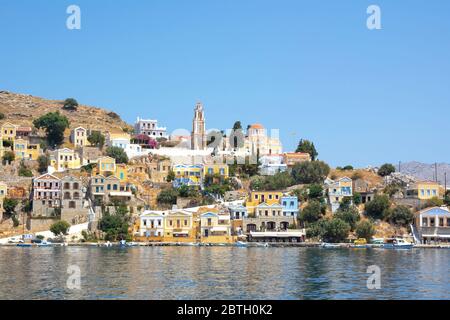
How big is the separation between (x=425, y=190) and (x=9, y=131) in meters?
48.8

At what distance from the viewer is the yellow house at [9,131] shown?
9190 cm

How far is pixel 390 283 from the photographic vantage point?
41188 millimetres

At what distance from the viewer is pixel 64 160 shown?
88.4m

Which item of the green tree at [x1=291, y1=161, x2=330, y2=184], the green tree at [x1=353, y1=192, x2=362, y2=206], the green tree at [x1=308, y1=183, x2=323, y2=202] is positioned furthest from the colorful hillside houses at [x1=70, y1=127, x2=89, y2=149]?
the green tree at [x1=353, y1=192, x2=362, y2=206]

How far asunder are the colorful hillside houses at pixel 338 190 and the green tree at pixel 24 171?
32676mm

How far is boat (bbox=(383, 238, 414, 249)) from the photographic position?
2938 inches

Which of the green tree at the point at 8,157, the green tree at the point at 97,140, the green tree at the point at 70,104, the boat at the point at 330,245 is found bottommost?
the boat at the point at 330,245

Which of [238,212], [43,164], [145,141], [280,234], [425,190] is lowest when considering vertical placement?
[280,234]

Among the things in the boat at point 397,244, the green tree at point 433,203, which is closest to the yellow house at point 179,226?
the boat at point 397,244

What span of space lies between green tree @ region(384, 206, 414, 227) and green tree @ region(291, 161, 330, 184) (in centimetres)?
1238

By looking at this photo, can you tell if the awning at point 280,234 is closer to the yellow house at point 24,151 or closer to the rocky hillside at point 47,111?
the yellow house at point 24,151

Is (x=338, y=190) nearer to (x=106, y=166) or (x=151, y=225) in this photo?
(x=151, y=225)

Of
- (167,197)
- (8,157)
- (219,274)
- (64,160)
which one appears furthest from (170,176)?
(219,274)

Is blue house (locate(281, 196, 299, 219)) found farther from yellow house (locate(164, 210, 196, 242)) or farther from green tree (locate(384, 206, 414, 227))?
yellow house (locate(164, 210, 196, 242))
